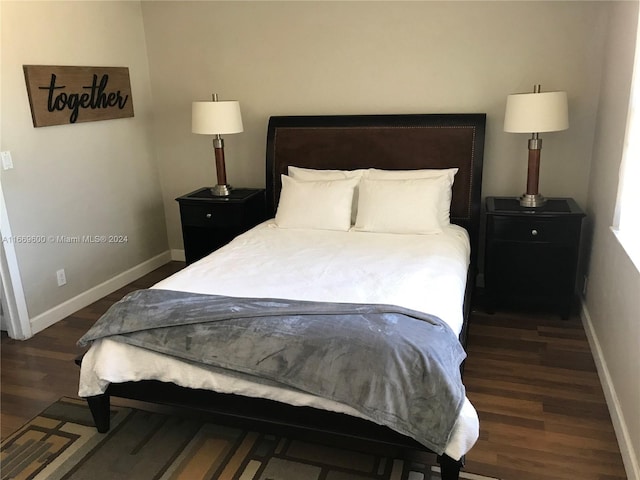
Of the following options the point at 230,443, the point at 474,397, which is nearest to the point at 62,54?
the point at 230,443

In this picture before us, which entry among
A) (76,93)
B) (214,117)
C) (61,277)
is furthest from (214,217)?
(76,93)

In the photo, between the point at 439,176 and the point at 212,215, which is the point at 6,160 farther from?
the point at 439,176

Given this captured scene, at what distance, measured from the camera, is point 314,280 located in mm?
2605

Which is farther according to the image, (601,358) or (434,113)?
(434,113)

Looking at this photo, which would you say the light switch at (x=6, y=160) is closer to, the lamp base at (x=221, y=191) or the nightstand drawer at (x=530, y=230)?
the lamp base at (x=221, y=191)

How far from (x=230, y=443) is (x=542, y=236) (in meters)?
2.21

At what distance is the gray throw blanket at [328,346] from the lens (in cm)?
188

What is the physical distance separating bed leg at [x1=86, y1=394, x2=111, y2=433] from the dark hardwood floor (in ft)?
1.52

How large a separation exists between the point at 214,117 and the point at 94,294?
1.60 meters

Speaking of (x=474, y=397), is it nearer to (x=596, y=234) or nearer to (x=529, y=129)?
(x=596, y=234)

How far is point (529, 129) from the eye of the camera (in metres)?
3.17

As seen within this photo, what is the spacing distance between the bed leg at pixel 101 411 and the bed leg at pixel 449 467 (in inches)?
58.2

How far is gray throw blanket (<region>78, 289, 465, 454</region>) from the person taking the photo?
74.1 inches

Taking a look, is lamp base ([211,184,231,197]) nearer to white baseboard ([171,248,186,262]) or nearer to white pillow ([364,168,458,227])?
white baseboard ([171,248,186,262])
